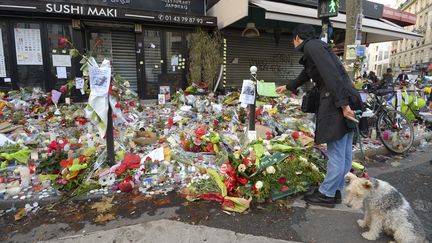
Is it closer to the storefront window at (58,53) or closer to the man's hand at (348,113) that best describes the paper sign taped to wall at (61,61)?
the storefront window at (58,53)

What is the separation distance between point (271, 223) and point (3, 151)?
12.2 feet

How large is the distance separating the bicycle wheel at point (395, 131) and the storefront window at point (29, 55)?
29.1 ft

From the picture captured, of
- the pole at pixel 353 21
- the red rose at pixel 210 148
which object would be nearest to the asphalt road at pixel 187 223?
the red rose at pixel 210 148

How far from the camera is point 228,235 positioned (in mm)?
2443

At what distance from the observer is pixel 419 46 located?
149 feet

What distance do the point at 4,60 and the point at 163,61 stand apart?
4.53 metres

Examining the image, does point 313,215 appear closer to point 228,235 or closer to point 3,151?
point 228,235

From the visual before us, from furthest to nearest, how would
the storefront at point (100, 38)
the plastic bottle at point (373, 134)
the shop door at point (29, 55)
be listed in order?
1. the shop door at point (29, 55)
2. the storefront at point (100, 38)
3. the plastic bottle at point (373, 134)

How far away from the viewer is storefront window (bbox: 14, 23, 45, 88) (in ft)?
25.6

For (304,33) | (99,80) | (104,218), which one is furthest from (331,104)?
(99,80)

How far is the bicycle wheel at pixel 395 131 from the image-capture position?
5016 mm

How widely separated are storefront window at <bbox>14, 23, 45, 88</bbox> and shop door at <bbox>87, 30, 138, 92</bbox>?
4.71 ft

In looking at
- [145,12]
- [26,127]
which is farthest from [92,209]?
[145,12]

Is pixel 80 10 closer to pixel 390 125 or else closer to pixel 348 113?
pixel 348 113
